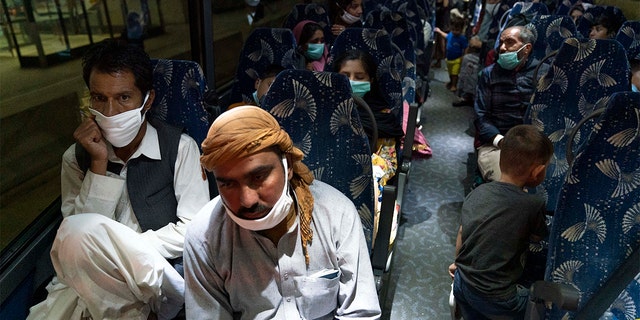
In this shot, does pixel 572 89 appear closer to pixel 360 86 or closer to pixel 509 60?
pixel 509 60

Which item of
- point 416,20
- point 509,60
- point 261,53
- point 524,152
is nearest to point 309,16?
point 416,20

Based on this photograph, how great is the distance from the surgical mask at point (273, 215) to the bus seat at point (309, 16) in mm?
3315

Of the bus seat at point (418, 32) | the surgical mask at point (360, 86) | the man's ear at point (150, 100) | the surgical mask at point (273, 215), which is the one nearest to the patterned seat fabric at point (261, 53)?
the surgical mask at point (360, 86)

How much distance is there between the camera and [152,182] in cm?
174

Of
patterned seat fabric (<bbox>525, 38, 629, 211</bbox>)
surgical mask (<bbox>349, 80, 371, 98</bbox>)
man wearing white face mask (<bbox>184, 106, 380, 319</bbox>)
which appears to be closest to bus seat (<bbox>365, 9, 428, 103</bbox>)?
surgical mask (<bbox>349, 80, 371, 98</bbox>)

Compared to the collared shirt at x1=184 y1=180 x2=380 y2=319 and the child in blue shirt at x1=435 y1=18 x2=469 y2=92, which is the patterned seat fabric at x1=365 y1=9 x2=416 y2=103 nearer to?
the collared shirt at x1=184 y1=180 x2=380 y2=319

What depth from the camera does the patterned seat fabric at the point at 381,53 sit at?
8.98ft

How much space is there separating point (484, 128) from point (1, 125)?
4263 millimetres

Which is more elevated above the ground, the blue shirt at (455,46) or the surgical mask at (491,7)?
the surgical mask at (491,7)

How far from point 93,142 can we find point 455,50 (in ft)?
18.0

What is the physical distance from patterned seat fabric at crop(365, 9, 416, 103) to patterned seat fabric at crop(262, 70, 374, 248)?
1793 millimetres

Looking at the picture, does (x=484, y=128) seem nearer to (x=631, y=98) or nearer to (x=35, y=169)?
(x=631, y=98)

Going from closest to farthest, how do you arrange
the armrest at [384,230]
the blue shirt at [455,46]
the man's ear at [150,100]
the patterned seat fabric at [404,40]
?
the man's ear at [150,100] < the armrest at [384,230] < the patterned seat fabric at [404,40] < the blue shirt at [455,46]

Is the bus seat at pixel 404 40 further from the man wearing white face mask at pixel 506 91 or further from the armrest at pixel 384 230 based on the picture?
the armrest at pixel 384 230
